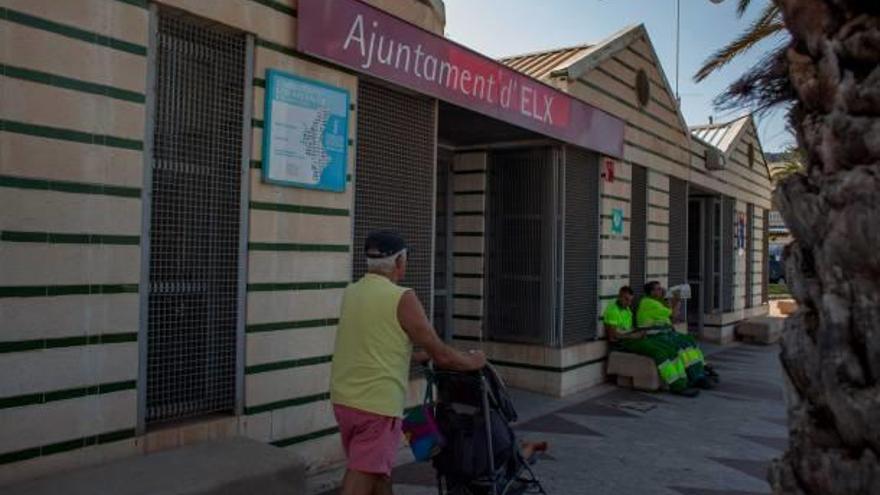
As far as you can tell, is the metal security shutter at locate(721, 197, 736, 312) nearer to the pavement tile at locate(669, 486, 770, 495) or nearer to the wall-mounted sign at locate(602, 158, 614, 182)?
the wall-mounted sign at locate(602, 158, 614, 182)

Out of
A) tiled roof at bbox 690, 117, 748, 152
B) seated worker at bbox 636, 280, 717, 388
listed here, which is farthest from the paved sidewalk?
tiled roof at bbox 690, 117, 748, 152

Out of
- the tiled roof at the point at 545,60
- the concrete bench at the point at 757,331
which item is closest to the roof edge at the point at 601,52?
the tiled roof at the point at 545,60

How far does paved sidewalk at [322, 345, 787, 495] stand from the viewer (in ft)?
17.7

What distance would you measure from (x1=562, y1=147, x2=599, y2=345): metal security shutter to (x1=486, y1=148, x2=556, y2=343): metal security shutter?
0.23 m

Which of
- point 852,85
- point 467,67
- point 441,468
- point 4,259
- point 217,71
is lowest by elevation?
point 441,468

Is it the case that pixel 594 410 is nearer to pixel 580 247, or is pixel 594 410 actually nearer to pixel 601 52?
pixel 580 247

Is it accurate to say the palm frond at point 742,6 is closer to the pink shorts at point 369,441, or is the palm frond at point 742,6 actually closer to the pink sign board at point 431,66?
the pink sign board at point 431,66

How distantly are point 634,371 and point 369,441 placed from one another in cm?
648

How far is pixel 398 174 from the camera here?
237 inches

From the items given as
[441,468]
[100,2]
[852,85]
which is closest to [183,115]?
[100,2]

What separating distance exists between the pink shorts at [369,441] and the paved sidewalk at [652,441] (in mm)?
1695

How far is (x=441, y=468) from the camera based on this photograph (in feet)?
12.9

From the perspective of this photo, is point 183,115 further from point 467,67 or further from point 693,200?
point 693,200

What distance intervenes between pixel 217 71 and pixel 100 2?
85 cm
